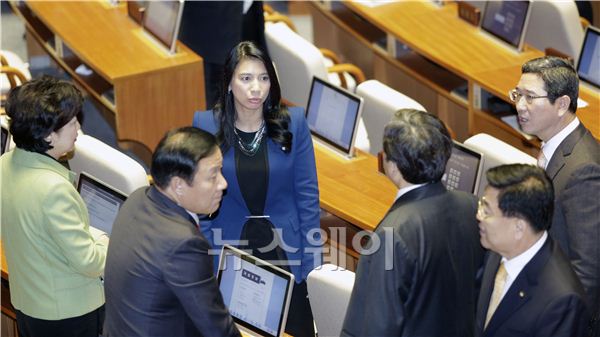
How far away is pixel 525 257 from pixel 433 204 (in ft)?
1.03

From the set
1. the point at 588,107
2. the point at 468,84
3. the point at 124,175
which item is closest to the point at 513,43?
the point at 468,84

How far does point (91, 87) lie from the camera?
6.86 m

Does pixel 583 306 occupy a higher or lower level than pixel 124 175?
higher

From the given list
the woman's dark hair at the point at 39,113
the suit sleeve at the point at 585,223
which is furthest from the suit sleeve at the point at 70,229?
the suit sleeve at the point at 585,223

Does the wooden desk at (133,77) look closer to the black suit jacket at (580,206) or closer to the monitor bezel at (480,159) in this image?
the monitor bezel at (480,159)

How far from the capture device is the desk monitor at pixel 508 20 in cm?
674

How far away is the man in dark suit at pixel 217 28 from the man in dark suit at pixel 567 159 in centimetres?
301

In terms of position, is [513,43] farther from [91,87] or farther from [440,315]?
[440,315]

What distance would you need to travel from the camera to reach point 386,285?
3.31 m

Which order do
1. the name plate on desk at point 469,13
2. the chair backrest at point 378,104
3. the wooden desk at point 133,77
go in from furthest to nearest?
the name plate on desk at point 469,13
the wooden desk at point 133,77
the chair backrest at point 378,104

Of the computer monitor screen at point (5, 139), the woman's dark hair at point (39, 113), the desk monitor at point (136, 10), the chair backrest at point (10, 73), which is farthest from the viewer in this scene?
the desk monitor at point (136, 10)

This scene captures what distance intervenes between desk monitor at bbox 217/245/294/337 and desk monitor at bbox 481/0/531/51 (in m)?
3.35

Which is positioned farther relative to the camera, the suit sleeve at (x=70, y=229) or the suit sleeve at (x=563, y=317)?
the suit sleeve at (x=70, y=229)

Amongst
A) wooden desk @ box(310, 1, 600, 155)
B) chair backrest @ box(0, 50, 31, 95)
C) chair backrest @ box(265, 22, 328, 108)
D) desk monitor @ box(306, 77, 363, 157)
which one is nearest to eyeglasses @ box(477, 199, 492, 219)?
desk monitor @ box(306, 77, 363, 157)
